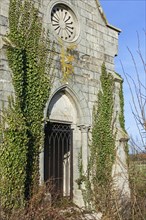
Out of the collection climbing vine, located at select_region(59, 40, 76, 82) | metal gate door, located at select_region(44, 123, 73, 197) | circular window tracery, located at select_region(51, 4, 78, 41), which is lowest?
metal gate door, located at select_region(44, 123, 73, 197)

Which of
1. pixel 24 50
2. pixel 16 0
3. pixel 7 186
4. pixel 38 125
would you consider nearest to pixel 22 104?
pixel 38 125

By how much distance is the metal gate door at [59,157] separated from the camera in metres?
10.5

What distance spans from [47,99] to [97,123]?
236 cm

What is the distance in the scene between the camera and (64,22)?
37.2ft

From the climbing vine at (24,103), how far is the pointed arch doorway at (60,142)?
2.94ft

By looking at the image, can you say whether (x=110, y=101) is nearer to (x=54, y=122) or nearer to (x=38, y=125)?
(x=54, y=122)

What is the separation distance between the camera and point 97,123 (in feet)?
38.1

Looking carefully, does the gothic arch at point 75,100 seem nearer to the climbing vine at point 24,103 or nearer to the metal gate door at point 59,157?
the metal gate door at point 59,157

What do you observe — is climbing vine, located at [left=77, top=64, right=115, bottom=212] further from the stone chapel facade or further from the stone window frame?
the stone window frame

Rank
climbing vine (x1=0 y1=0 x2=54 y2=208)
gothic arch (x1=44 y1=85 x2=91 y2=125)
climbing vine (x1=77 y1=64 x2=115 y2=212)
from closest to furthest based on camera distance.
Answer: climbing vine (x1=0 y1=0 x2=54 y2=208) < gothic arch (x1=44 y1=85 x2=91 y2=125) < climbing vine (x1=77 y1=64 x2=115 y2=212)

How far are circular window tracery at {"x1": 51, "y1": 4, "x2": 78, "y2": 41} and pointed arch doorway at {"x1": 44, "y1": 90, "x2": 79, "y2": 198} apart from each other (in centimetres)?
180

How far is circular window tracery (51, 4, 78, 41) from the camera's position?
432 inches

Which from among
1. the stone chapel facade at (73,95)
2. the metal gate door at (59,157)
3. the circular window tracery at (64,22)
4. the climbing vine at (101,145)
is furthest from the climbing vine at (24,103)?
the climbing vine at (101,145)

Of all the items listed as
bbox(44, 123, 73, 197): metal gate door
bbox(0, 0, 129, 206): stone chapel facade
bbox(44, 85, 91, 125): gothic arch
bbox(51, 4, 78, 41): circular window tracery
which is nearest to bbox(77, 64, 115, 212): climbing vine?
bbox(0, 0, 129, 206): stone chapel facade
